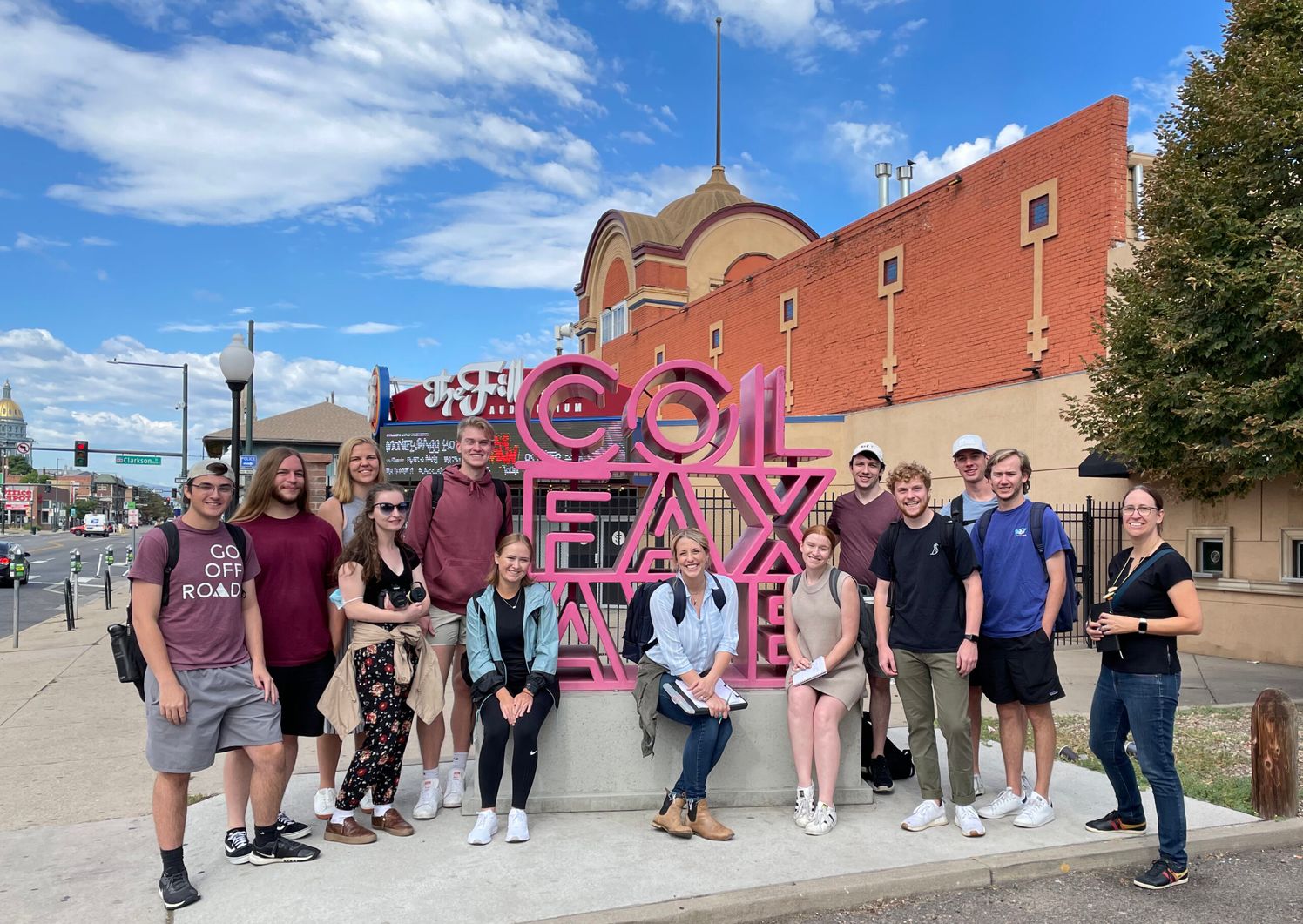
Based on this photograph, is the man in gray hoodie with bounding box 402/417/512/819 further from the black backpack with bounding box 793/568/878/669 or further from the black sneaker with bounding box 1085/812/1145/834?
the black sneaker with bounding box 1085/812/1145/834

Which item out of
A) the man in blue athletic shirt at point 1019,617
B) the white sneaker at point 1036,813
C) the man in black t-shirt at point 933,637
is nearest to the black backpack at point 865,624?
the man in black t-shirt at point 933,637

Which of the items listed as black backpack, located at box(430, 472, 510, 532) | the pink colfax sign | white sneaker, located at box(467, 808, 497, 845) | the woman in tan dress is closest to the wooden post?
the woman in tan dress

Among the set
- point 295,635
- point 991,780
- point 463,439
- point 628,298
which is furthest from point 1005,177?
point 628,298

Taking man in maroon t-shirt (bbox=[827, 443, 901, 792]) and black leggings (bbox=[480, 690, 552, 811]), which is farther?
man in maroon t-shirt (bbox=[827, 443, 901, 792])

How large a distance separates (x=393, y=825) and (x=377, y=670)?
2.80 feet

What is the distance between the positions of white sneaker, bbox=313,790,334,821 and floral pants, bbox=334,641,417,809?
1.15ft

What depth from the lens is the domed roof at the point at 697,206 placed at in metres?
32.3

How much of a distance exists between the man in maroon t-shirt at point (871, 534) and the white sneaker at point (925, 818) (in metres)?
0.60

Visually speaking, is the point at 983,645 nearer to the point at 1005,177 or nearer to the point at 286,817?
the point at 286,817

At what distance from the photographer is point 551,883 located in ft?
13.6

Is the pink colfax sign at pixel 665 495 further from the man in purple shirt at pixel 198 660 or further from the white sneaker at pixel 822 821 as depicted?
the man in purple shirt at pixel 198 660

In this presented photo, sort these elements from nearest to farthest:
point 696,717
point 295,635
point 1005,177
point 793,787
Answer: point 295,635
point 696,717
point 793,787
point 1005,177

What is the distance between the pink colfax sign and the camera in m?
5.53

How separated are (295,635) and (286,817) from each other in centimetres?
103
